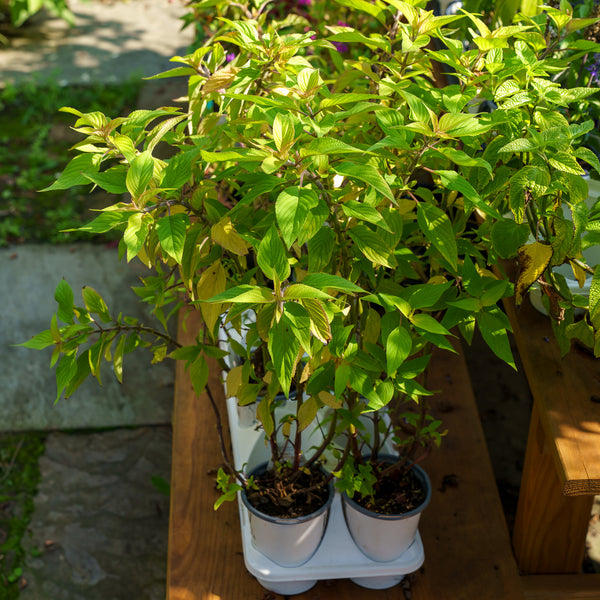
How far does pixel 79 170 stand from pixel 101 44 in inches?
159

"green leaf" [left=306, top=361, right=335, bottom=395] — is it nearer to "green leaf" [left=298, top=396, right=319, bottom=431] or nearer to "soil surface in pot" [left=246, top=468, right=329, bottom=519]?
"green leaf" [left=298, top=396, right=319, bottom=431]

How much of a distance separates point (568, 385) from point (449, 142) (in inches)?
18.4

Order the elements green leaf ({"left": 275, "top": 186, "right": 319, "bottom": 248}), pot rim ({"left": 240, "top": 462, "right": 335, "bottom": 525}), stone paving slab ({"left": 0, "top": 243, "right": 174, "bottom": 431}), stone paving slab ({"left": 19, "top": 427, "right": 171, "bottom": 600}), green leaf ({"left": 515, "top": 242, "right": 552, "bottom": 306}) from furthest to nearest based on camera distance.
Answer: stone paving slab ({"left": 0, "top": 243, "right": 174, "bottom": 431}), stone paving slab ({"left": 19, "top": 427, "right": 171, "bottom": 600}), pot rim ({"left": 240, "top": 462, "right": 335, "bottom": 525}), green leaf ({"left": 515, "top": 242, "right": 552, "bottom": 306}), green leaf ({"left": 275, "top": 186, "right": 319, "bottom": 248})

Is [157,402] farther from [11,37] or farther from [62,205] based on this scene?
[11,37]

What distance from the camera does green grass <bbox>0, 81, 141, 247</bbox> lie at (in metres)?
3.17

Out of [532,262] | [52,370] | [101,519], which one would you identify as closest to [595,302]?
[532,262]

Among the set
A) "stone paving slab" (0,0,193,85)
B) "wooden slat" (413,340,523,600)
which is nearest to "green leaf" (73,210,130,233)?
"wooden slat" (413,340,523,600)

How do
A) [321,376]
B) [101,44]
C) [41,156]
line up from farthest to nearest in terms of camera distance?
[101,44]
[41,156]
[321,376]

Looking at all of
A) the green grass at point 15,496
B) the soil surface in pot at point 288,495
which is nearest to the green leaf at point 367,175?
the soil surface in pot at point 288,495

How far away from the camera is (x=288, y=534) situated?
126 cm

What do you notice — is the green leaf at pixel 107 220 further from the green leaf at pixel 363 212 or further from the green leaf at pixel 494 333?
the green leaf at pixel 494 333

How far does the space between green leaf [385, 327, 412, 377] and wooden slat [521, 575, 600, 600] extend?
83cm

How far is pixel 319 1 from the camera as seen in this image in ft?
8.14

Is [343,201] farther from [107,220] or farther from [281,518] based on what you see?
[281,518]
